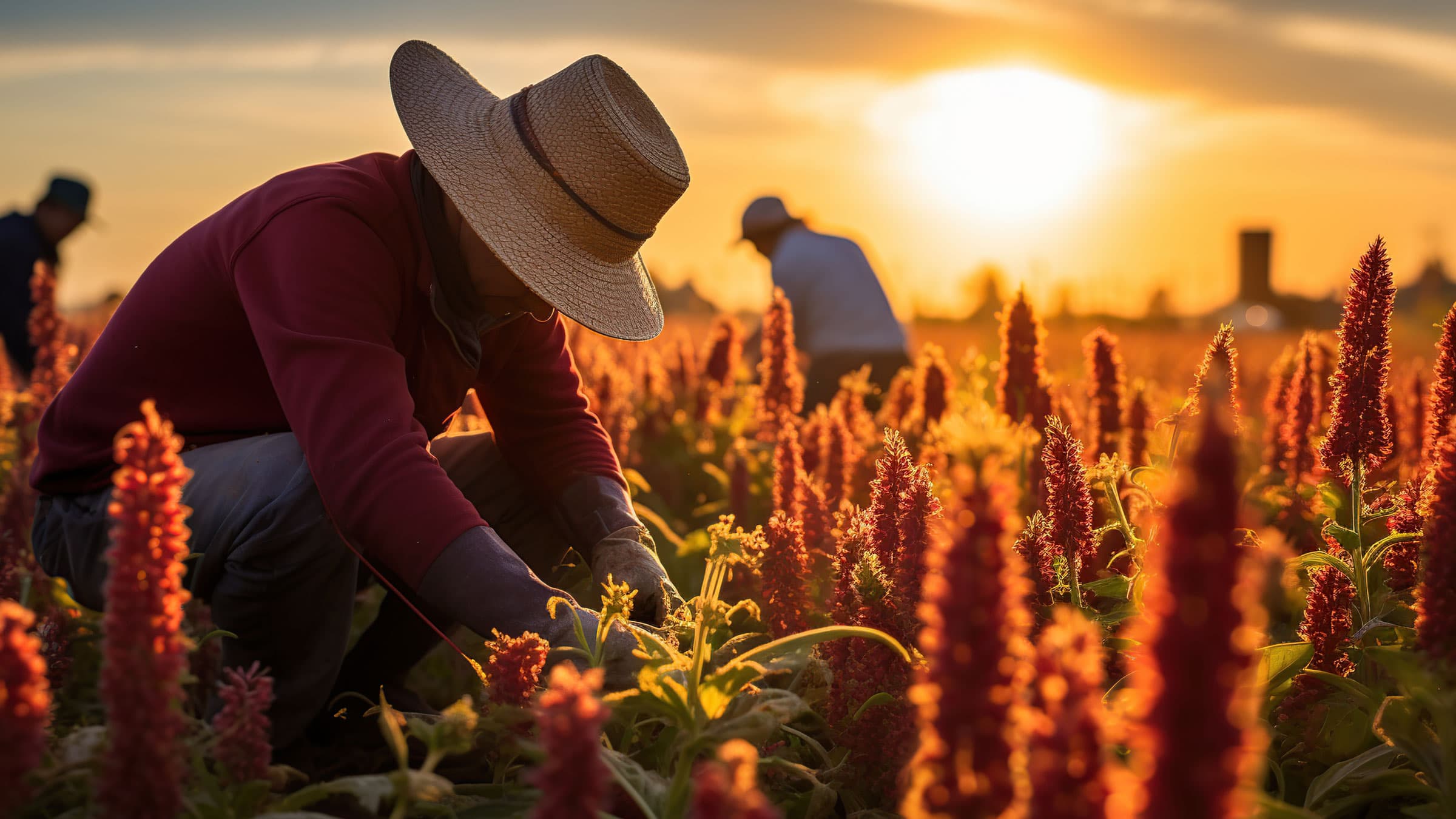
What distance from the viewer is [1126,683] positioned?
2.24 meters

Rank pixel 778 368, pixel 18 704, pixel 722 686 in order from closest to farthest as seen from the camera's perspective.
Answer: pixel 18 704
pixel 722 686
pixel 778 368

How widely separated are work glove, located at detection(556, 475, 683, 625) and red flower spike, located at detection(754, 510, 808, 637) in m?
0.28

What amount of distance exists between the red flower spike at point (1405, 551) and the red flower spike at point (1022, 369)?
1.46 metres

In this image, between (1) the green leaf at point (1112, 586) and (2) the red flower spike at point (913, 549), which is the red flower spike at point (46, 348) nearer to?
(2) the red flower spike at point (913, 549)

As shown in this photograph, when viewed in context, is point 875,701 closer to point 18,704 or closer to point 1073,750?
point 1073,750

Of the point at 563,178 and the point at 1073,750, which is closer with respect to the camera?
the point at 1073,750

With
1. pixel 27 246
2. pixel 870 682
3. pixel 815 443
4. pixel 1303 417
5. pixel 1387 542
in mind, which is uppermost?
pixel 27 246

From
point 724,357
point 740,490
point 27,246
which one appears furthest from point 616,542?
point 27,246

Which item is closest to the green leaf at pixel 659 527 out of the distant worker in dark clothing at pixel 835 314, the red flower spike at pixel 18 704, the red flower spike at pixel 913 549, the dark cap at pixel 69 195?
the red flower spike at pixel 913 549

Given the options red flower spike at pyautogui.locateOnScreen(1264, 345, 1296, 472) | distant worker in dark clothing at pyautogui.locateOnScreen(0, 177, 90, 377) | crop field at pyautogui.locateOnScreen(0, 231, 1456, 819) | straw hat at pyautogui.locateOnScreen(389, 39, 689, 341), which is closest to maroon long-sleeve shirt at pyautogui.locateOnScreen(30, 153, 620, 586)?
straw hat at pyautogui.locateOnScreen(389, 39, 689, 341)

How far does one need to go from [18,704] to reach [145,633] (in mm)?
174

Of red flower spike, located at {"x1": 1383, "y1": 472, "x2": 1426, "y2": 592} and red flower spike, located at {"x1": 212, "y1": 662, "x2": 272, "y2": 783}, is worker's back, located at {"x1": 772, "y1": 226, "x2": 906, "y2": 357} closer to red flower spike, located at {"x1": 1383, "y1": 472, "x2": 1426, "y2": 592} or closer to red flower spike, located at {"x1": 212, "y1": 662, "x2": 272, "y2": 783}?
red flower spike, located at {"x1": 1383, "y1": 472, "x2": 1426, "y2": 592}

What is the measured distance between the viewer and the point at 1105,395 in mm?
4008

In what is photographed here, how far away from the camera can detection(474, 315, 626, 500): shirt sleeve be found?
377 cm
